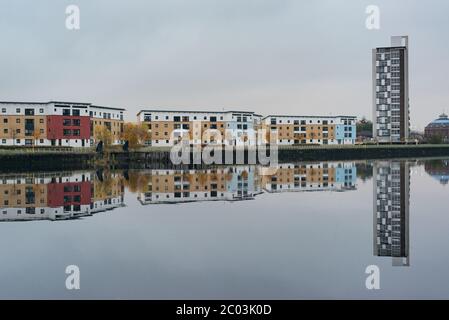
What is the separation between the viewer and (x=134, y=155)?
5047 centimetres

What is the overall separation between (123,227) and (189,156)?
4214 centimetres

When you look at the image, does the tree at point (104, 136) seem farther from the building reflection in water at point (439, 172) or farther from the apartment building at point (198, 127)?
the building reflection in water at point (439, 172)

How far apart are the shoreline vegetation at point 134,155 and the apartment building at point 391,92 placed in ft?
21.4

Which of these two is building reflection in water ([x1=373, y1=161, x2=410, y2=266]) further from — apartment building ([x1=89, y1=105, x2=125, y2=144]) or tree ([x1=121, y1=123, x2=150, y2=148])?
apartment building ([x1=89, y1=105, x2=125, y2=144])

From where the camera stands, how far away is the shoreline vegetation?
1644 inches

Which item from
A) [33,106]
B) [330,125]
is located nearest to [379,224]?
[33,106]

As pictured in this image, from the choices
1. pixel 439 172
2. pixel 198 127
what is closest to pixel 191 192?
pixel 439 172

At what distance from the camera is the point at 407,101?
72.6m

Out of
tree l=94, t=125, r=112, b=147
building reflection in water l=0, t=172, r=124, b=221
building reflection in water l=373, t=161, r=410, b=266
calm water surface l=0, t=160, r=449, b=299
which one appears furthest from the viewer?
tree l=94, t=125, r=112, b=147

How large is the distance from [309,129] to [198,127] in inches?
879

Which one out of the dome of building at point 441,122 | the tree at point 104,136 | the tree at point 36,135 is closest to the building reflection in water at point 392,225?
the tree at point 104,136

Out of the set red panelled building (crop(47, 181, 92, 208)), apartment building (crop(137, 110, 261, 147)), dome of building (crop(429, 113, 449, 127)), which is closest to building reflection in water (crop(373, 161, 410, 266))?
red panelled building (crop(47, 181, 92, 208))

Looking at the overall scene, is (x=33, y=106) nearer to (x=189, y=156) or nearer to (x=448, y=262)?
(x=189, y=156)

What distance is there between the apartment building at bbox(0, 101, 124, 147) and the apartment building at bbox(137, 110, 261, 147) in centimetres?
1174
